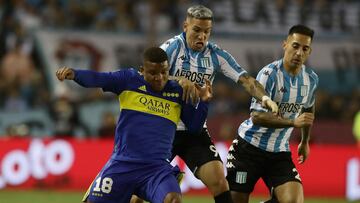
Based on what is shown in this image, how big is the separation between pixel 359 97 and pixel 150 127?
11402mm

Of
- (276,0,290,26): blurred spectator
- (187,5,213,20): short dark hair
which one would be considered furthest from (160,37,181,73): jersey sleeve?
(276,0,290,26): blurred spectator

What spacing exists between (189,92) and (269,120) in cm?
97

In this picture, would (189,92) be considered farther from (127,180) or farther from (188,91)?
(127,180)

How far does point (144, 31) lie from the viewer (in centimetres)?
1845

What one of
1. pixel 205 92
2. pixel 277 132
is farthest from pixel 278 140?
pixel 205 92

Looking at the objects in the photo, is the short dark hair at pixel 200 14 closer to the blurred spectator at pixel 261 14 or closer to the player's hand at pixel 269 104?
the player's hand at pixel 269 104

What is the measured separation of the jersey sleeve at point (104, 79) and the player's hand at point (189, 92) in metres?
0.49

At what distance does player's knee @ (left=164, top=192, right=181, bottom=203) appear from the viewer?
26.1 feet

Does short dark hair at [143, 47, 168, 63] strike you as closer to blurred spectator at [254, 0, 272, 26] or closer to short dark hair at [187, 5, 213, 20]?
short dark hair at [187, 5, 213, 20]

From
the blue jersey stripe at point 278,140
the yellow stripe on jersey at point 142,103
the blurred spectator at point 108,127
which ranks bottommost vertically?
the blurred spectator at point 108,127

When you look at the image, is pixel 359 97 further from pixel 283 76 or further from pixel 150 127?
pixel 150 127

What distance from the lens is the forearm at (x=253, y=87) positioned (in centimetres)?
866

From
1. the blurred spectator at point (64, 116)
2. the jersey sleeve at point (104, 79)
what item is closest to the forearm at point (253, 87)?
the jersey sleeve at point (104, 79)

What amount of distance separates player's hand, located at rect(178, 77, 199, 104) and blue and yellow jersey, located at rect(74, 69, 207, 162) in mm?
59
